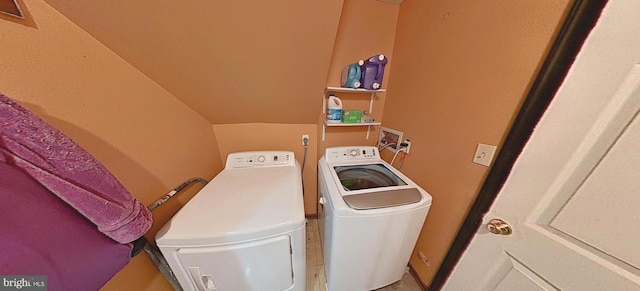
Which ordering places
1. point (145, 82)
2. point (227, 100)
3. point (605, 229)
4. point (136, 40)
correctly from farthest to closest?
point (227, 100) < point (145, 82) < point (136, 40) < point (605, 229)

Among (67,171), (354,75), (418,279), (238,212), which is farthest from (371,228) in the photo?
(67,171)

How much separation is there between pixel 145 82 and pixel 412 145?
1925mm

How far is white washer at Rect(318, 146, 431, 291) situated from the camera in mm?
991

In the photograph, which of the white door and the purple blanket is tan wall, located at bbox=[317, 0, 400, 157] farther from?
the purple blanket

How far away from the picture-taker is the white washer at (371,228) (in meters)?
0.99

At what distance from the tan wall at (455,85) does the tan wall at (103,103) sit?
1.84m

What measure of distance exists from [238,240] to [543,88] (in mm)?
1514

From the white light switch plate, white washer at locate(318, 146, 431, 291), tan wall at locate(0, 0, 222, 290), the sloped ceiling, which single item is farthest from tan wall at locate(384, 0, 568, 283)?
tan wall at locate(0, 0, 222, 290)

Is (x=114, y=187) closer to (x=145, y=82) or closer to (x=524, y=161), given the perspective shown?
(x=145, y=82)

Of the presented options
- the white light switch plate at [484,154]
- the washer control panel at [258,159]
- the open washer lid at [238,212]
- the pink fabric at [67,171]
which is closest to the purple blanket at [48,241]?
the pink fabric at [67,171]

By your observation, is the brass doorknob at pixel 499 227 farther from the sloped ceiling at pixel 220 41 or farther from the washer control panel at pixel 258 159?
the washer control panel at pixel 258 159

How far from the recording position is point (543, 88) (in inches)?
26.6

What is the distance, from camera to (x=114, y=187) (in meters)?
0.59

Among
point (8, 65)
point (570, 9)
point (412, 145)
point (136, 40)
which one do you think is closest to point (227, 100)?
point (136, 40)
